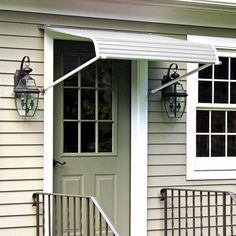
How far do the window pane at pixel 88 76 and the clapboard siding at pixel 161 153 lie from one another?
0.58 meters

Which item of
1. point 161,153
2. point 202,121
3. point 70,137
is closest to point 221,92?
point 202,121

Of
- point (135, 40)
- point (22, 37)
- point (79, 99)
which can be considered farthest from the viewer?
point (79, 99)

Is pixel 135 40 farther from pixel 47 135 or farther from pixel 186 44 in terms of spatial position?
pixel 47 135

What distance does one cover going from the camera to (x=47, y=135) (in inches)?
186

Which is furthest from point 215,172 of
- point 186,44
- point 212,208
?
point 186,44

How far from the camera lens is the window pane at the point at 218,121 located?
5520 millimetres

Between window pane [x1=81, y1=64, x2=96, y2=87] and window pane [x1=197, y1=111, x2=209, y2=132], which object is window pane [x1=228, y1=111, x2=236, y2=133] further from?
window pane [x1=81, y1=64, x2=96, y2=87]

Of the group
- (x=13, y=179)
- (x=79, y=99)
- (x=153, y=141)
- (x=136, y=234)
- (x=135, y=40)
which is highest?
(x=135, y=40)

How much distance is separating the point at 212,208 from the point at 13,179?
6.89 feet

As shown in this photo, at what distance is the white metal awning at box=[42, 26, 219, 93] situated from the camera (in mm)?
4121

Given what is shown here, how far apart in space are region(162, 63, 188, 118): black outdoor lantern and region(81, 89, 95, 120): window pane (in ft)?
2.35

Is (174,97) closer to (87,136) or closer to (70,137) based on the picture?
(87,136)

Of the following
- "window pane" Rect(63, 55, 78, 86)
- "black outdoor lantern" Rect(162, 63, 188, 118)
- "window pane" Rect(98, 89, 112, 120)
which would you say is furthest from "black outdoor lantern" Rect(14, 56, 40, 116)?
"black outdoor lantern" Rect(162, 63, 188, 118)

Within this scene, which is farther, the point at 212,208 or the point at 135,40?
the point at 212,208
